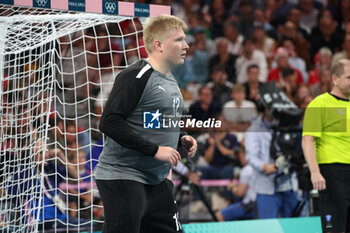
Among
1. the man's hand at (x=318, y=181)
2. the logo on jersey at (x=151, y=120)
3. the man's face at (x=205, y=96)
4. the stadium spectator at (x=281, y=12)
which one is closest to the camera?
the logo on jersey at (x=151, y=120)

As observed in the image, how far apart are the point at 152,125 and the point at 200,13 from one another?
16.0ft

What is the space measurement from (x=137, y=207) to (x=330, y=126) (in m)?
1.57

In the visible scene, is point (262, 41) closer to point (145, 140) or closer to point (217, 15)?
point (217, 15)

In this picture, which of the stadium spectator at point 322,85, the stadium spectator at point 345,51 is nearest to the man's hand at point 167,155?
the stadium spectator at point 322,85

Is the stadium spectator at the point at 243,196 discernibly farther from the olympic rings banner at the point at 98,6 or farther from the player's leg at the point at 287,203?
the olympic rings banner at the point at 98,6

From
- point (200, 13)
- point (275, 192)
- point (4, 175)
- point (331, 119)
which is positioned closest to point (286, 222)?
point (275, 192)

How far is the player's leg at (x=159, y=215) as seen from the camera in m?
2.15

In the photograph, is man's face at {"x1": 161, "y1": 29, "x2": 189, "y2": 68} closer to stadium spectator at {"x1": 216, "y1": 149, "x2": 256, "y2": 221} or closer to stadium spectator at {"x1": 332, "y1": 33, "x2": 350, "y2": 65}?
stadium spectator at {"x1": 216, "y1": 149, "x2": 256, "y2": 221}

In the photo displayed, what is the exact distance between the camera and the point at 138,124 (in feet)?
6.86

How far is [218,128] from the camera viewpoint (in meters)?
5.11

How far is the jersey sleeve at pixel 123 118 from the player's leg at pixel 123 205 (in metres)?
0.20

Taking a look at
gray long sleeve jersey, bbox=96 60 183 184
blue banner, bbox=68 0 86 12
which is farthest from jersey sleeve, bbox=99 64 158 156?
blue banner, bbox=68 0 86 12

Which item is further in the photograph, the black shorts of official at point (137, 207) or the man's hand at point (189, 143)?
the man's hand at point (189, 143)

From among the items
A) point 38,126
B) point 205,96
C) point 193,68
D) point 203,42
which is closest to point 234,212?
point 205,96
